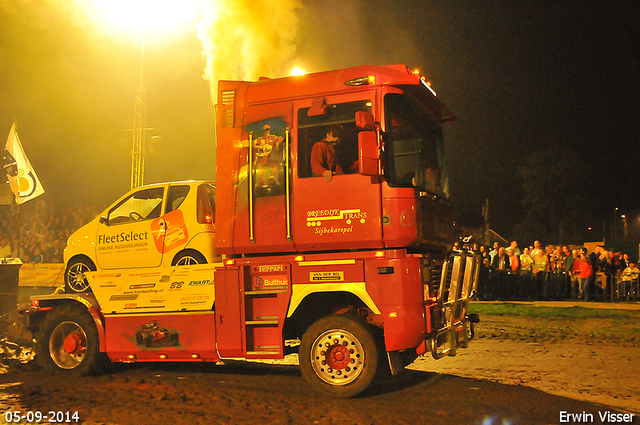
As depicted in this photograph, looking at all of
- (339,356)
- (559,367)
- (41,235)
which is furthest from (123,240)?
(41,235)

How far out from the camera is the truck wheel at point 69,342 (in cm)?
875

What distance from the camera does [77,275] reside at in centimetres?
902

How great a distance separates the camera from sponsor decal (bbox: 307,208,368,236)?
7.21 meters

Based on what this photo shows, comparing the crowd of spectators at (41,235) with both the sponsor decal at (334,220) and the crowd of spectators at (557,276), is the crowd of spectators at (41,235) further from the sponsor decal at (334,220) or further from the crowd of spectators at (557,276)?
the sponsor decal at (334,220)

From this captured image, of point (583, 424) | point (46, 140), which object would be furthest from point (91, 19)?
point (583, 424)

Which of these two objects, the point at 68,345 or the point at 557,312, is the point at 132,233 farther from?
the point at 557,312

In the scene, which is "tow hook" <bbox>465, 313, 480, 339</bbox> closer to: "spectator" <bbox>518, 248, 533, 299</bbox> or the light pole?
"spectator" <bbox>518, 248, 533, 299</bbox>

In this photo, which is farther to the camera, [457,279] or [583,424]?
[457,279]

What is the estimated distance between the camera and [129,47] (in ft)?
92.4

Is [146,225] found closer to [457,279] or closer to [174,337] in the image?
[174,337]

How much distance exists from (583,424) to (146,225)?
585 cm

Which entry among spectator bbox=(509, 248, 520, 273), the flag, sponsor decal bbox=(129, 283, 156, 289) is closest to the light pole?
the flag

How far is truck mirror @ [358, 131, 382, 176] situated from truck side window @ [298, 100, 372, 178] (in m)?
0.41

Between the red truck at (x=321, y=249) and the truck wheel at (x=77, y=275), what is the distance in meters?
0.73
